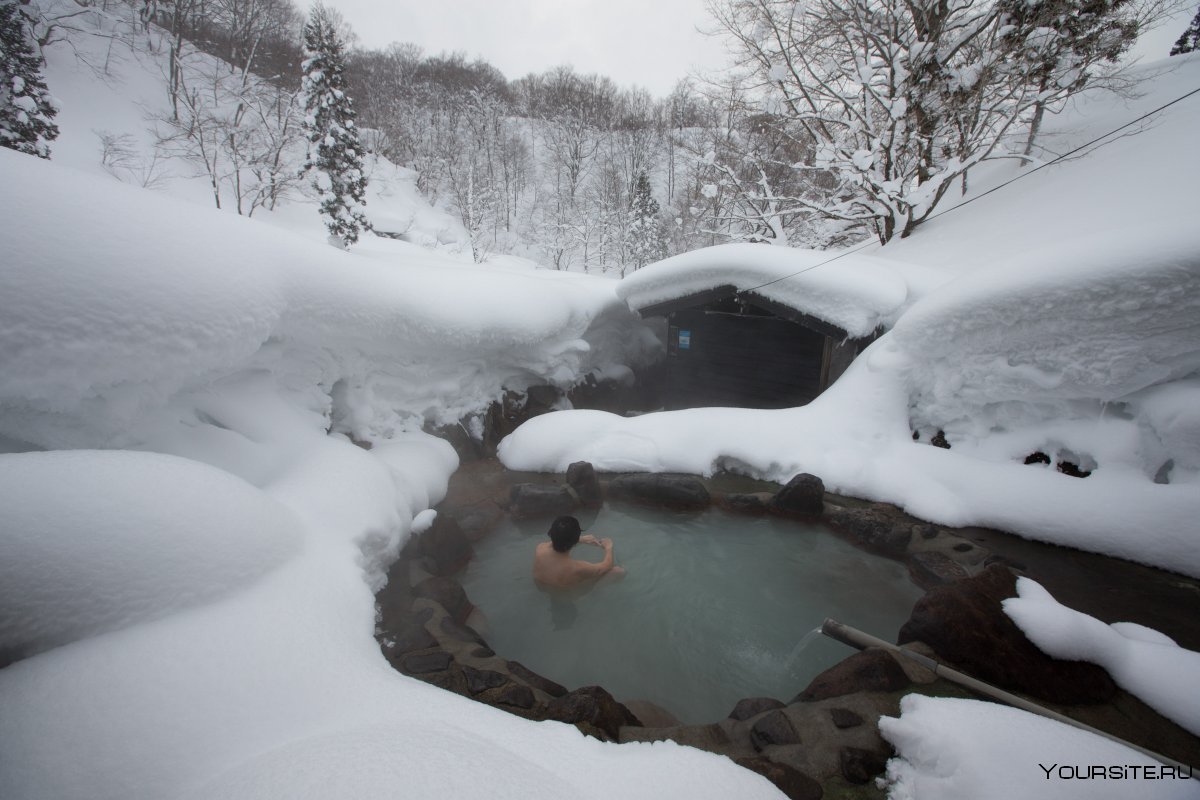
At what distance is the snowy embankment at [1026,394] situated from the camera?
11.7 ft

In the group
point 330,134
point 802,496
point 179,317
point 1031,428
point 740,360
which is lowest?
point 802,496

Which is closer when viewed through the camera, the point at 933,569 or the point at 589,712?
the point at 589,712

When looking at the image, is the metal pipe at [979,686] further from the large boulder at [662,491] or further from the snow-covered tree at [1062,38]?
the snow-covered tree at [1062,38]

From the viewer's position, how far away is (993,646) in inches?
102

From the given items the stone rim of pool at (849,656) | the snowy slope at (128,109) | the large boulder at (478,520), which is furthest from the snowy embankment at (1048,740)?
the snowy slope at (128,109)

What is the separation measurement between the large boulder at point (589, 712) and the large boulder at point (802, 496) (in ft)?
10.2

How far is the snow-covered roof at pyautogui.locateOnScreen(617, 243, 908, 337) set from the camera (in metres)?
6.14

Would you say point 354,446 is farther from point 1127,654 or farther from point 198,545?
point 1127,654

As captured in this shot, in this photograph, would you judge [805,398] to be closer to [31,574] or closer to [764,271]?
[764,271]

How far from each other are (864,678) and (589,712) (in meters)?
1.64

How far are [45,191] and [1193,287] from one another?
27.4 ft

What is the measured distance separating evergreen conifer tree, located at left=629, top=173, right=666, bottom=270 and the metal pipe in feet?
67.8

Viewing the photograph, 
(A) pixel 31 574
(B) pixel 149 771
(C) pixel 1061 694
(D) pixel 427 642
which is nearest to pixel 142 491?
(A) pixel 31 574

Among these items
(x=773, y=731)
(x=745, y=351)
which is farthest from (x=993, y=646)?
(x=745, y=351)
